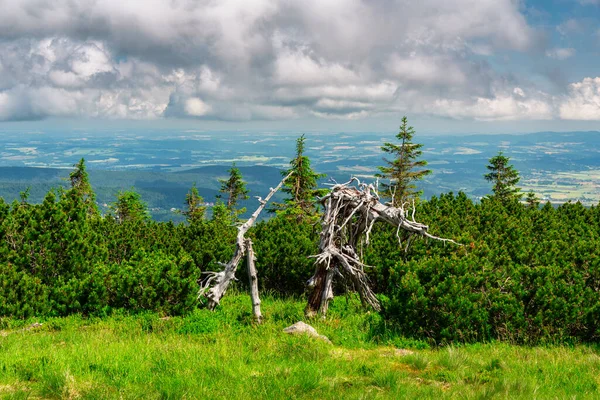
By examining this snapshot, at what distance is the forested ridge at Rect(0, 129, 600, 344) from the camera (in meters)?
8.27

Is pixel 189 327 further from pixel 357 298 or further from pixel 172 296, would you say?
pixel 357 298

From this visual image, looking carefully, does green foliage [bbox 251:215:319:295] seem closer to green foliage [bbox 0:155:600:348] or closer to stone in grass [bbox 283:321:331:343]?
green foliage [bbox 0:155:600:348]

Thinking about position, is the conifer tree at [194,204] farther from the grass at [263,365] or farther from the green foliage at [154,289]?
the grass at [263,365]

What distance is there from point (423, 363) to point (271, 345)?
2432 mm

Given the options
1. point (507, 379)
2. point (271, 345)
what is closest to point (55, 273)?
point (271, 345)

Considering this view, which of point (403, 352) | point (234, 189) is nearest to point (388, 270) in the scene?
point (403, 352)

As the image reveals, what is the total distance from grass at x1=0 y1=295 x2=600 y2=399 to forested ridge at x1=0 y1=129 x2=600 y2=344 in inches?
23.8

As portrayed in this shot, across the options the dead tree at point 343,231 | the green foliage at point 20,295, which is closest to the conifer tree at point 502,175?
the dead tree at point 343,231

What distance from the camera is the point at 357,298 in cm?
1144

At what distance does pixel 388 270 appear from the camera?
11438mm

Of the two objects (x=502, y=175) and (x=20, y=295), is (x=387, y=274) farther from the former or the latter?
(x=502, y=175)

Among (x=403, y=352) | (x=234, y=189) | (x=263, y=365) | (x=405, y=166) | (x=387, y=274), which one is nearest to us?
(x=263, y=365)

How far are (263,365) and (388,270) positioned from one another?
5.61 m

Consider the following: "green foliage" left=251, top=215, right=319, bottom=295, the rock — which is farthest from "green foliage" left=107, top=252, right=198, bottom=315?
the rock
